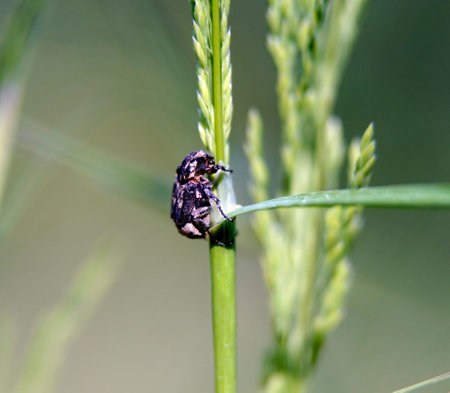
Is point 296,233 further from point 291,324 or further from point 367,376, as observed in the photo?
point 367,376

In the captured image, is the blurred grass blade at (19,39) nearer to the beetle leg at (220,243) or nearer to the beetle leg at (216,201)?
the beetle leg at (216,201)

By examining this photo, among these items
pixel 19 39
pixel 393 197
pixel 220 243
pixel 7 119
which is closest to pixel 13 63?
pixel 19 39

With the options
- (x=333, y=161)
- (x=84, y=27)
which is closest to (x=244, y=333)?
(x=333, y=161)

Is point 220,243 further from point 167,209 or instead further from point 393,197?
point 167,209

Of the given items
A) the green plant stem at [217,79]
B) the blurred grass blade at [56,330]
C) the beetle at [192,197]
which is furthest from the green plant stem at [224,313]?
the blurred grass blade at [56,330]

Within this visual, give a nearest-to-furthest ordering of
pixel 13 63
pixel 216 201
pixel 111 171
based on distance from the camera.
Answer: pixel 216 201, pixel 13 63, pixel 111 171

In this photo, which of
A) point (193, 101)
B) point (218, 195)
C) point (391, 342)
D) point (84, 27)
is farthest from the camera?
point (84, 27)
